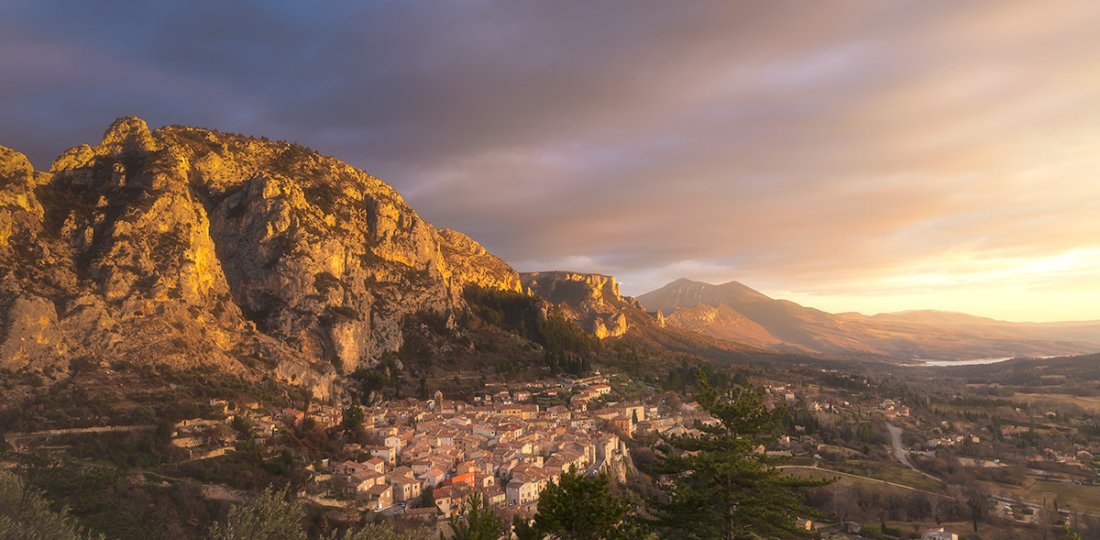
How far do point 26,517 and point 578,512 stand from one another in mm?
24828

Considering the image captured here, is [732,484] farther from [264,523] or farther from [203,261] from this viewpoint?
[203,261]

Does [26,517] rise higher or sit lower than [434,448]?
higher

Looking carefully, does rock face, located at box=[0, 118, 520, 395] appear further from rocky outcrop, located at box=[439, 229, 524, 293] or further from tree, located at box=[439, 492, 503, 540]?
tree, located at box=[439, 492, 503, 540]

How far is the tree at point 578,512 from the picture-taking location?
18.6 m

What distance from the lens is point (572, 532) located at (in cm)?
1891

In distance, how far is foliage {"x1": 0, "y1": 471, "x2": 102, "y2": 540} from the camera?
22375 millimetres

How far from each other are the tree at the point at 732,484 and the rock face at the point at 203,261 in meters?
71.2

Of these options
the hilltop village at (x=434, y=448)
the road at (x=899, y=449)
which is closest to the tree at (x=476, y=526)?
the hilltop village at (x=434, y=448)

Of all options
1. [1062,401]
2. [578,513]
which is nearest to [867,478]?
[578,513]

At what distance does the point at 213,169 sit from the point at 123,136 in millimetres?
14316

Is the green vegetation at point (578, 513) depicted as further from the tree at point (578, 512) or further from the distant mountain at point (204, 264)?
the distant mountain at point (204, 264)

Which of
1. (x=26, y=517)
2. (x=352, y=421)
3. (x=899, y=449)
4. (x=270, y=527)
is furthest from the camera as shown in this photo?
(x=899, y=449)

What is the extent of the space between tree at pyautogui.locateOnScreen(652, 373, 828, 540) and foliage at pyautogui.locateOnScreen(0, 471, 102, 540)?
23.7m

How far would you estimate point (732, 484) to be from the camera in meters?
19.9
